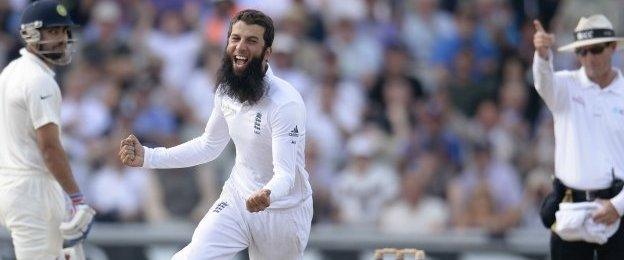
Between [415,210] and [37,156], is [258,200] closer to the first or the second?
[37,156]

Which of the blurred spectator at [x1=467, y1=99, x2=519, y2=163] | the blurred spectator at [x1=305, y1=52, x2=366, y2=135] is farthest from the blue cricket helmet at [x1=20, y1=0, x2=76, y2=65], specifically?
the blurred spectator at [x1=467, y1=99, x2=519, y2=163]

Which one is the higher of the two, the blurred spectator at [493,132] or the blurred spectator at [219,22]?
the blurred spectator at [219,22]

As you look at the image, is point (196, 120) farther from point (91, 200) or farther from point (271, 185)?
point (271, 185)

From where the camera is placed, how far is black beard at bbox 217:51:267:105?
26.9 ft

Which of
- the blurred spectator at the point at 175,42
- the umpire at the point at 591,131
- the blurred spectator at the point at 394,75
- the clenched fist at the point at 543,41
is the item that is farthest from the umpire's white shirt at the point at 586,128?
the blurred spectator at the point at 175,42

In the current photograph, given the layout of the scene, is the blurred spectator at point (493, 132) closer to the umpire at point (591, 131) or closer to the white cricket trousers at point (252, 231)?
the umpire at point (591, 131)

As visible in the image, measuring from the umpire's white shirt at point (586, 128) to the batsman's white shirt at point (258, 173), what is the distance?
64.6 inches

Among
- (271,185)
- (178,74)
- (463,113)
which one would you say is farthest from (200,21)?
(271,185)

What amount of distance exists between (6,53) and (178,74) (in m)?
1.94

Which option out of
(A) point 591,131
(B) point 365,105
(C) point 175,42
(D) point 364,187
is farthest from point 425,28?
(A) point 591,131

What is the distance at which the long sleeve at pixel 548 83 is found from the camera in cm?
890

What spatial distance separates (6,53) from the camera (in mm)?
15328

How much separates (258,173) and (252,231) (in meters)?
0.32

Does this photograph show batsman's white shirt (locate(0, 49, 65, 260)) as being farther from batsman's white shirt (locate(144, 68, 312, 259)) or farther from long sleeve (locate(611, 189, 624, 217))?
long sleeve (locate(611, 189, 624, 217))
